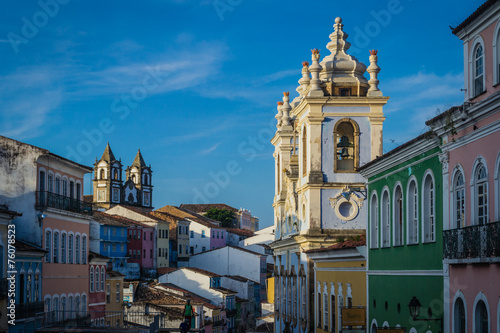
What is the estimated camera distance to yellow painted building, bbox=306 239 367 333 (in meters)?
27.8

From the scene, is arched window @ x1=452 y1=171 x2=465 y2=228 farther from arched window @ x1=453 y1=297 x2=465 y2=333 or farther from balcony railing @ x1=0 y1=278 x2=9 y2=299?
balcony railing @ x1=0 y1=278 x2=9 y2=299

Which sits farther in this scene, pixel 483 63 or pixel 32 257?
pixel 32 257

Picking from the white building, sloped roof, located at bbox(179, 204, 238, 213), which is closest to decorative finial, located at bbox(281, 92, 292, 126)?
the white building

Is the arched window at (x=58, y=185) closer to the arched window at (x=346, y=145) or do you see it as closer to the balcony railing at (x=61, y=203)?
the balcony railing at (x=61, y=203)

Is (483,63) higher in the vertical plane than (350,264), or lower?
higher

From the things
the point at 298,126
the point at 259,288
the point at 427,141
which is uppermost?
the point at 298,126

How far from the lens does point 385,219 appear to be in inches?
1084

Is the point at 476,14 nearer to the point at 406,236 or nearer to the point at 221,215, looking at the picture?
the point at 406,236

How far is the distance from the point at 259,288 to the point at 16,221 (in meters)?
64.2

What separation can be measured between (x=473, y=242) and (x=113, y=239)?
7507 cm

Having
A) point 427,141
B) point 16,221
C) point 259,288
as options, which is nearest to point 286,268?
point 16,221

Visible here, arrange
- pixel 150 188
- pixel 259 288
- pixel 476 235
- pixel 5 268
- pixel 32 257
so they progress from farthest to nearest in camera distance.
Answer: pixel 150 188, pixel 259 288, pixel 32 257, pixel 5 268, pixel 476 235

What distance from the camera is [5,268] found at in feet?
113

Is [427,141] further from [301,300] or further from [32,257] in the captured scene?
Answer: [301,300]
